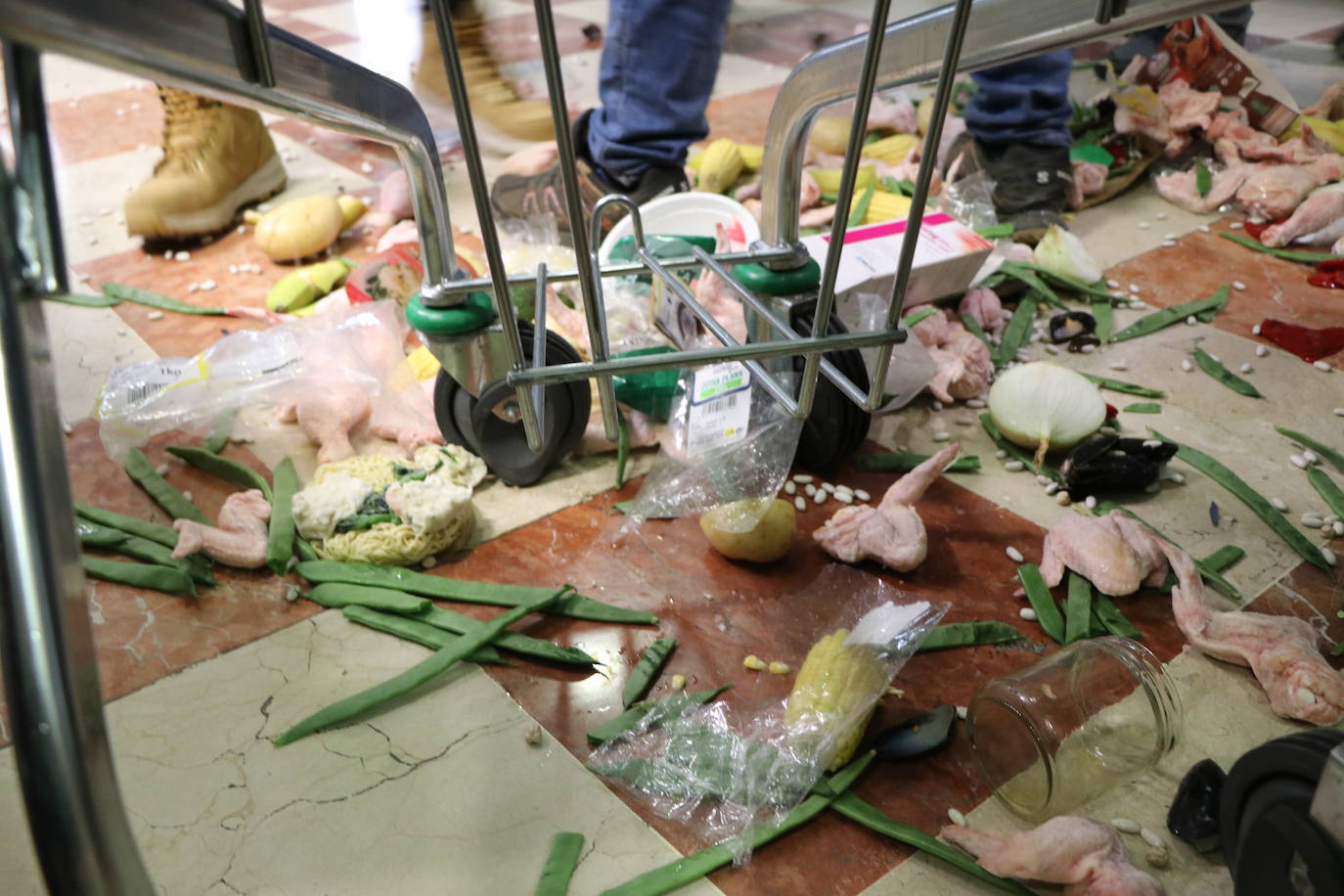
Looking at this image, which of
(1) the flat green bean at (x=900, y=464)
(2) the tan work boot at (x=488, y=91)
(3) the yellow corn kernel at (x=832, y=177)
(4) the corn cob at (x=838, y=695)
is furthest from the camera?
(2) the tan work boot at (x=488, y=91)

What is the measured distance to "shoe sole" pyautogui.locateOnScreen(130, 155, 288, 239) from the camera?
6.73ft

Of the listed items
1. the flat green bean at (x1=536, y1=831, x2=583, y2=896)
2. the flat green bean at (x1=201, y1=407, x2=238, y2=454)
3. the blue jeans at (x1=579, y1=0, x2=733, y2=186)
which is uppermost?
the blue jeans at (x1=579, y1=0, x2=733, y2=186)

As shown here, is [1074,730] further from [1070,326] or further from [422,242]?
[1070,326]

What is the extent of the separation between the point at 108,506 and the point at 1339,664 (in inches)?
59.1

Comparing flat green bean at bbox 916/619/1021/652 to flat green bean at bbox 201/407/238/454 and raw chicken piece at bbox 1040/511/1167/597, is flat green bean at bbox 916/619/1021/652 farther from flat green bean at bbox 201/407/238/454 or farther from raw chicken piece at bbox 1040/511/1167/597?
flat green bean at bbox 201/407/238/454

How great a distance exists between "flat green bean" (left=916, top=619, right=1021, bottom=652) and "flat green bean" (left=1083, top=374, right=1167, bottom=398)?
0.63 m

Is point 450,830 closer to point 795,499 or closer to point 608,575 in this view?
point 608,575

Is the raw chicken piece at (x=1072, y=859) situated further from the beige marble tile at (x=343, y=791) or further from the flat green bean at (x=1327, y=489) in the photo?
the flat green bean at (x=1327, y=489)

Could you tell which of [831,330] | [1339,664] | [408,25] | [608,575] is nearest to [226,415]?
[608,575]

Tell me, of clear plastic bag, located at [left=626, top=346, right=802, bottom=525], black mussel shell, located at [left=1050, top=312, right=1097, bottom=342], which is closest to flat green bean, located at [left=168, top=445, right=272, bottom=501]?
clear plastic bag, located at [left=626, top=346, right=802, bottom=525]

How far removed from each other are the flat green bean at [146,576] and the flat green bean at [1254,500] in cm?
130

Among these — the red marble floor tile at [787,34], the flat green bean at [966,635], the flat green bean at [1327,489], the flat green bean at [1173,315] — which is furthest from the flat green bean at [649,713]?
the red marble floor tile at [787,34]

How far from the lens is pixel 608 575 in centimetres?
122

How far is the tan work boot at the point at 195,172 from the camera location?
203cm
